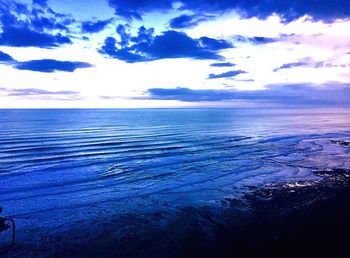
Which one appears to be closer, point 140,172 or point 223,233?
point 223,233

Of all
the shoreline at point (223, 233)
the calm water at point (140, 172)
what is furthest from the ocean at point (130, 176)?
the shoreline at point (223, 233)

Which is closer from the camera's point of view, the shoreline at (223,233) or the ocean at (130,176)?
the shoreline at (223,233)

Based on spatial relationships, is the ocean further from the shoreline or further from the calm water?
the shoreline

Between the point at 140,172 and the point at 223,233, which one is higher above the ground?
the point at 223,233

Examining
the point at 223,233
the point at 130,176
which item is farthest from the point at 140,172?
the point at 223,233

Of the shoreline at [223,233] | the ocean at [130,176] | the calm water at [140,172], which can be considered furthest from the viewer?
the calm water at [140,172]

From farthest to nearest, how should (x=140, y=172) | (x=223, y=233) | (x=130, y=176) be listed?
(x=140, y=172) < (x=130, y=176) < (x=223, y=233)

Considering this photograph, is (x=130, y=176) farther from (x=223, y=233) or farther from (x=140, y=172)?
(x=223, y=233)

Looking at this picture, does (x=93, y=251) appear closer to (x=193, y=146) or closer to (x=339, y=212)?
(x=339, y=212)

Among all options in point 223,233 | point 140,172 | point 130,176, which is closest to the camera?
point 223,233

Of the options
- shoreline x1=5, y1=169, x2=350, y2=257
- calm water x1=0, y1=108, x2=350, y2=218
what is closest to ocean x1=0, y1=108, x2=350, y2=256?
calm water x1=0, y1=108, x2=350, y2=218

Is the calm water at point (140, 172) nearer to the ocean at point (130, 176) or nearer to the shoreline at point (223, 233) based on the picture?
the ocean at point (130, 176)

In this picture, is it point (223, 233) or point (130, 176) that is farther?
point (130, 176)

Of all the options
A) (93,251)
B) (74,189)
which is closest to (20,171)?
(74,189)
